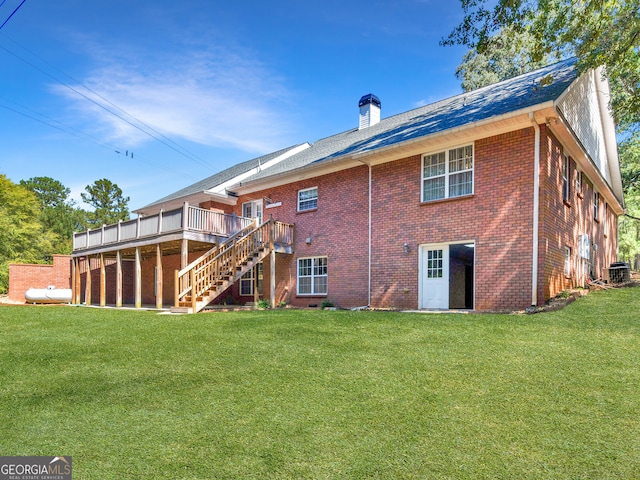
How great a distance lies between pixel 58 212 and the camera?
4462 centimetres

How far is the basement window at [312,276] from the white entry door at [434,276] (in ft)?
12.5

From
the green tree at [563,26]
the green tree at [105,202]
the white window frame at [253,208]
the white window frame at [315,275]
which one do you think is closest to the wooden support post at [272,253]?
the white window frame at [315,275]

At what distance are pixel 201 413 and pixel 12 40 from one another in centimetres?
1338

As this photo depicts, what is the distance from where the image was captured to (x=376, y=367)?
5754mm

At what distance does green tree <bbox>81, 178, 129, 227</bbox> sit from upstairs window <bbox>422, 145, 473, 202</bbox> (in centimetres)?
4336

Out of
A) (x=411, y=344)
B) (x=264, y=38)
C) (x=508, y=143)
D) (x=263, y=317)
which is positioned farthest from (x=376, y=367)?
(x=264, y=38)

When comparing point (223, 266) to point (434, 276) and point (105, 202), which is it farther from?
point (105, 202)

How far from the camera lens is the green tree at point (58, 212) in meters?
43.4

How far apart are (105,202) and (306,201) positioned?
135 feet

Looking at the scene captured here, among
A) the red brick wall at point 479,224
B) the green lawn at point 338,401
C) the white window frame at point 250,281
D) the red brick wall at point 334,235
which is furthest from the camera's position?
the white window frame at point 250,281

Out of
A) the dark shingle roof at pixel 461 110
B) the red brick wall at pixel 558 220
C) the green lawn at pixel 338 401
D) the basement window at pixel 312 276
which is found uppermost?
the dark shingle roof at pixel 461 110

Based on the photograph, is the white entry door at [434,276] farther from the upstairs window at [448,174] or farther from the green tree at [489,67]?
the green tree at [489,67]

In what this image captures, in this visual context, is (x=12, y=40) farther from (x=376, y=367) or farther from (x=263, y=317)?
(x=376, y=367)

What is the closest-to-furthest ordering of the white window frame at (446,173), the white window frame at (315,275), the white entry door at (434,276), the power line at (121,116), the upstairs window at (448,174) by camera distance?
the white window frame at (446,173)
the upstairs window at (448,174)
the white entry door at (434,276)
the power line at (121,116)
the white window frame at (315,275)
